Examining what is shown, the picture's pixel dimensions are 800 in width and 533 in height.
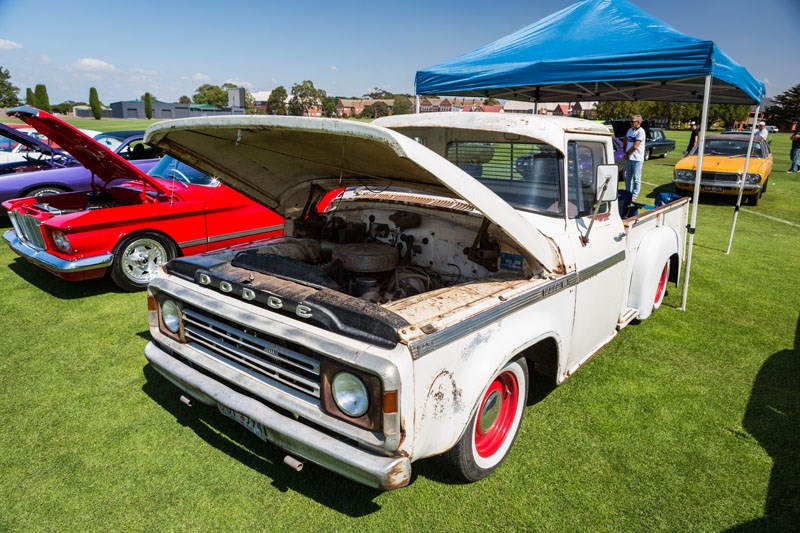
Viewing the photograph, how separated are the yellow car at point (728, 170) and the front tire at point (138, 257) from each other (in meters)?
12.1

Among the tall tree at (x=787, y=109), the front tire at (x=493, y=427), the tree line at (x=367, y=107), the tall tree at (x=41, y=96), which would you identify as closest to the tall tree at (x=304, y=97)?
the tree line at (x=367, y=107)

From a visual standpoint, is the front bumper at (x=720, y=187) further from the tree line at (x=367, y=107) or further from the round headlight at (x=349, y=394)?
the tree line at (x=367, y=107)

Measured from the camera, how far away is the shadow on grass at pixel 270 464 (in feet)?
8.88

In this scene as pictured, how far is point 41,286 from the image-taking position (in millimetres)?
5953

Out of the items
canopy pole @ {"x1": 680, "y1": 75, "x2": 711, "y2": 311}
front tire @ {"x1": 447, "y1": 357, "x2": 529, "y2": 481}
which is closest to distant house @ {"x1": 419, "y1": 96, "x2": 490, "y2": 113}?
canopy pole @ {"x1": 680, "y1": 75, "x2": 711, "y2": 311}

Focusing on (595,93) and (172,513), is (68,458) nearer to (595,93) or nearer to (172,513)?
(172,513)

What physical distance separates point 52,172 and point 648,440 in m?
9.96

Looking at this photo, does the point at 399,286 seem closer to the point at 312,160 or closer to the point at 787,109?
the point at 312,160

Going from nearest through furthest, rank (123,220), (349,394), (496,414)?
(349,394), (496,414), (123,220)

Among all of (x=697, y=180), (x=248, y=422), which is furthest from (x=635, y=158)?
(x=248, y=422)

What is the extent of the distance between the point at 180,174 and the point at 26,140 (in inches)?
182

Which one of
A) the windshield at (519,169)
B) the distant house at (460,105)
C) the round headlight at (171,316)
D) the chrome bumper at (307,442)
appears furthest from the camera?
the distant house at (460,105)

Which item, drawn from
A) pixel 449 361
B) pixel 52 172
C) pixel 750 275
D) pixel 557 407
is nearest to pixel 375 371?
pixel 449 361

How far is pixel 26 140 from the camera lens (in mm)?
8898
